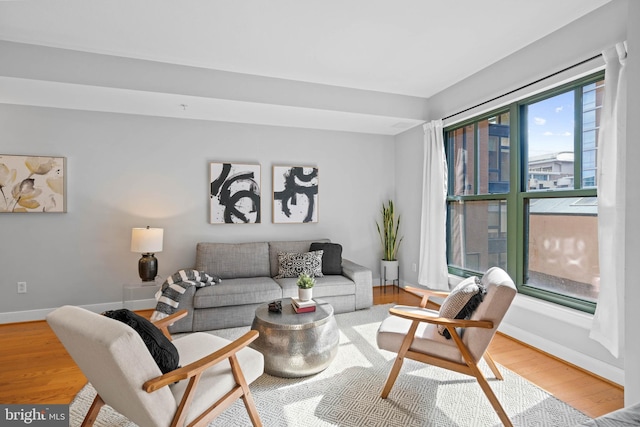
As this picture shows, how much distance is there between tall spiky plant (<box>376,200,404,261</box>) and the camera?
4959mm

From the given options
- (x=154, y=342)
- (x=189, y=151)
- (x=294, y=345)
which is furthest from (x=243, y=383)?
(x=189, y=151)

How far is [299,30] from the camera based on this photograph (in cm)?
275

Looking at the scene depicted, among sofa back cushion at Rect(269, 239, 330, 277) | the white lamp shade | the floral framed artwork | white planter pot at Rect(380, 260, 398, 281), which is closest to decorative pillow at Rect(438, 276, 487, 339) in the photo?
sofa back cushion at Rect(269, 239, 330, 277)

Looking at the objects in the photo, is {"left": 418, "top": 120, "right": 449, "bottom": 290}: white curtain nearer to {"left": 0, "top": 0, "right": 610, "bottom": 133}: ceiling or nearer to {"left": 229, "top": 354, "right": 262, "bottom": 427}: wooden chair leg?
{"left": 0, "top": 0, "right": 610, "bottom": 133}: ceiling

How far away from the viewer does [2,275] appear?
360 centimetres

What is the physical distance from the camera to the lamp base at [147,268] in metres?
3.70

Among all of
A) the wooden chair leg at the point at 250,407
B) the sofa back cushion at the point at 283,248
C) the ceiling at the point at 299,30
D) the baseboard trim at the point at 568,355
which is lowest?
the baseboard trim at the point at 568,355

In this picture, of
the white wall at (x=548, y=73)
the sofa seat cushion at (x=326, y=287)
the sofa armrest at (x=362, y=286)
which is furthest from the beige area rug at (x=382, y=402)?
the sofa armrest at (x=362, y=286)

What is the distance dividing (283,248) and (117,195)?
2087mm

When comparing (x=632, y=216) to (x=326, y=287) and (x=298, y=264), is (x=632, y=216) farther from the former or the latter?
(x=298, y=264)

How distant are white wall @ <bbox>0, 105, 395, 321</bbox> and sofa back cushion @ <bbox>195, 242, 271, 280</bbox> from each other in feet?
1.10

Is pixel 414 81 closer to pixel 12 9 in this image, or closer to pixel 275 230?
pixel 275 230

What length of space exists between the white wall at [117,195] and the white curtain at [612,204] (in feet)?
10.4

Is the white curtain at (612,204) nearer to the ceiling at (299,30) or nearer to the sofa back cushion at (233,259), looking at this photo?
the ceiling at (299,30)
